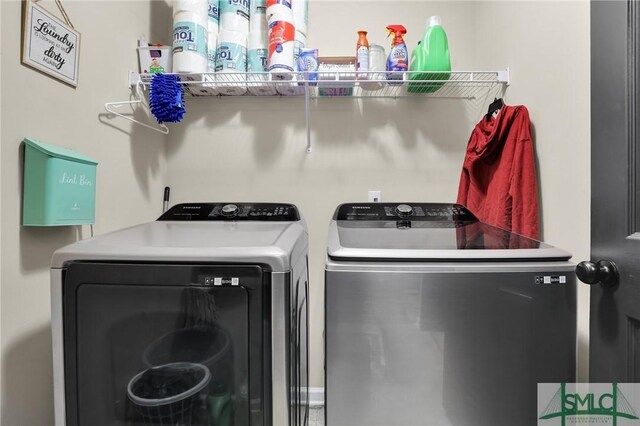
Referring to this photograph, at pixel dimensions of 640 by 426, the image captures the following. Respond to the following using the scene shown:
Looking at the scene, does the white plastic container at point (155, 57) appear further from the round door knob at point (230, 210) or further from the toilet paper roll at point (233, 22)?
the round door knob at point (230, 210)

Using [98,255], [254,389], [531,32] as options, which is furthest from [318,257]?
[531,32]

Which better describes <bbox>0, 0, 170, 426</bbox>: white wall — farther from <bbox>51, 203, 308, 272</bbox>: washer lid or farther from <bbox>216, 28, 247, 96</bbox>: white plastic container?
<bbox>216, 28, 247, 96</bbox>: white plastic container

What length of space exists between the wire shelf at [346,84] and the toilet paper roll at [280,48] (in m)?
0.05

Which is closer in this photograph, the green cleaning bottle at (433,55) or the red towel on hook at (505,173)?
the red towel on hook at (505,173)

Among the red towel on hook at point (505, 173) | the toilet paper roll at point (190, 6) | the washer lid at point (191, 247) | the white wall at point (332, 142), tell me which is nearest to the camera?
the washer lid at point (191, 247)

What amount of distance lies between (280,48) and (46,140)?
971 mm

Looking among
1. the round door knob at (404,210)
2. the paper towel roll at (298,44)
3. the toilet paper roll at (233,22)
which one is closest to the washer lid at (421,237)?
the round door knob at (404,210)

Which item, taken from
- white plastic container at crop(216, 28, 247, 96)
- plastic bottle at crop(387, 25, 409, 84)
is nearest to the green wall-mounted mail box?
white plastic container at crop(216, 28, 247, 96)

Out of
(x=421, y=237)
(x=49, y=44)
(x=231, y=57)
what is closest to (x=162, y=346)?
(x=421, y=237)

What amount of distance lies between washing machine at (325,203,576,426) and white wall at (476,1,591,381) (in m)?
0.27

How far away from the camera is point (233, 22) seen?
158 cm

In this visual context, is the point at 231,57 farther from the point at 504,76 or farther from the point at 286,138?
the point at 504,76

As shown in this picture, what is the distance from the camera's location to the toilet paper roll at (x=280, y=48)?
1.47 m

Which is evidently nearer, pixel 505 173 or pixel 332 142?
pixel 505 173
